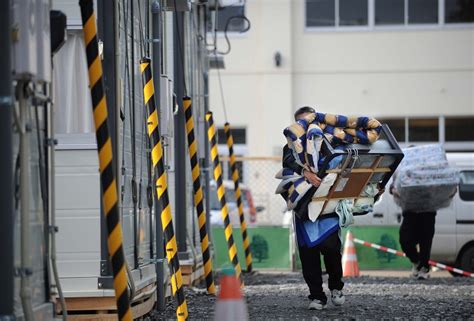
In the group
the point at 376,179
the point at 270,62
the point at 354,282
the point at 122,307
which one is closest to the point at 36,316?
the point at 122,307

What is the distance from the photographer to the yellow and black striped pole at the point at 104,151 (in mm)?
6422

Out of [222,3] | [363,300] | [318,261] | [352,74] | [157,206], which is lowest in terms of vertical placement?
[363,300]

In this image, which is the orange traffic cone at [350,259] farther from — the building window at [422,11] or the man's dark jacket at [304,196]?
the building window at [422,11]

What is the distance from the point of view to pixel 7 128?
5.45 m

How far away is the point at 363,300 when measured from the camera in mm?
11844

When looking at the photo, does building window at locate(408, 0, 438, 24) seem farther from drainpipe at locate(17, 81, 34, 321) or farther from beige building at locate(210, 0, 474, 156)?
drainpipe at locate(17, 81, 34, 321)

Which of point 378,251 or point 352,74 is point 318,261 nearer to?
point 378,251

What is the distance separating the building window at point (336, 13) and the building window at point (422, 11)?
129 cm

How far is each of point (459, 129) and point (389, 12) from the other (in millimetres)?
3912

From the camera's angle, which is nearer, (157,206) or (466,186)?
(157,206)

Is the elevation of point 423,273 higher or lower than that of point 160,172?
lower

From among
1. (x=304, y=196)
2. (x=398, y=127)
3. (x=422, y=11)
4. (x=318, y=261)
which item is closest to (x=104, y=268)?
(x=304, y=196)

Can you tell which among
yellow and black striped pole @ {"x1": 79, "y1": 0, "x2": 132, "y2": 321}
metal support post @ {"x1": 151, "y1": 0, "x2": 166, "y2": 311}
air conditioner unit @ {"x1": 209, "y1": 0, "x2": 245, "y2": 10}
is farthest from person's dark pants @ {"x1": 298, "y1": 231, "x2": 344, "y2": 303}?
air conditioner unit @ {"x1": 209, "y1": 0, "x2": 245, "y2": 10}

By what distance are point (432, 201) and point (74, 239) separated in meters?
8.07
